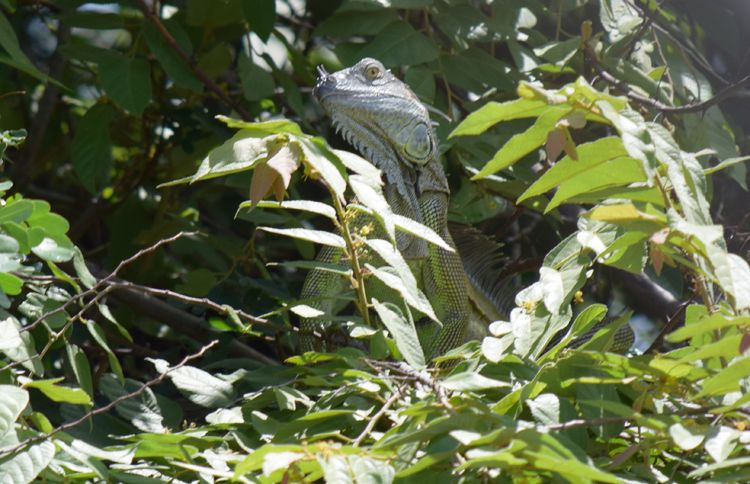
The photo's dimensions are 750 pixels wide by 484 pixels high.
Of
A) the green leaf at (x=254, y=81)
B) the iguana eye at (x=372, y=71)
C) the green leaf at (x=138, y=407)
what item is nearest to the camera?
the green leaf at (x=138, y=407)

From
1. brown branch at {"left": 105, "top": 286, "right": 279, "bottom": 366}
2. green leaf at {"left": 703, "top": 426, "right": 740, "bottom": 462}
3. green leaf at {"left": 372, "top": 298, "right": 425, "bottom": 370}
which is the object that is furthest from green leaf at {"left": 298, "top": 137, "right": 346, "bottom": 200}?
brown branch at {"left": 105, "top": 286, "right": 279, "bottom": 366}

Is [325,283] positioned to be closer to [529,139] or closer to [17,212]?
[17,212]

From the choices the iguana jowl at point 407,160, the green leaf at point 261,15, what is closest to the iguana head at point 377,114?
Result: the iguana jowl at point 407,160

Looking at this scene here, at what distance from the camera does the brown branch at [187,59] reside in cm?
395

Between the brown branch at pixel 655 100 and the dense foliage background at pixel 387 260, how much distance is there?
2 centimetres

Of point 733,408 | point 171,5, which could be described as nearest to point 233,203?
point 171,5

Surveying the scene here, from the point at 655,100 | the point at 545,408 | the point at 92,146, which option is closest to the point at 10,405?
the point at 545,408

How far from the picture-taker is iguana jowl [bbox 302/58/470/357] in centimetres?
353

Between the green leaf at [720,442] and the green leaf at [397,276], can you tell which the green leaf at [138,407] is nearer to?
the green leaf at [397,276]

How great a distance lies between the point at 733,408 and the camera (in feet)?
6.15

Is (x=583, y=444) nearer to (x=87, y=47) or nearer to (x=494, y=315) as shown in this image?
(x=494, y=315)

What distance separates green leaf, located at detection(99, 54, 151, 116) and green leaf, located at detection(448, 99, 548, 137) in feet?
6.65

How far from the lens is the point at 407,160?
11.9ft

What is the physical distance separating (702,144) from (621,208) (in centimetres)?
205
